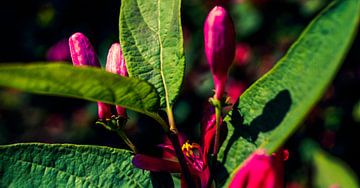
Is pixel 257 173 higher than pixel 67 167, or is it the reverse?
pixel 257 173

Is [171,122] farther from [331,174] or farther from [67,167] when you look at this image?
[331,174]

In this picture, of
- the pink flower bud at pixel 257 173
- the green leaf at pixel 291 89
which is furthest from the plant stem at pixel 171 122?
the pink flower bud at pixel 257 173

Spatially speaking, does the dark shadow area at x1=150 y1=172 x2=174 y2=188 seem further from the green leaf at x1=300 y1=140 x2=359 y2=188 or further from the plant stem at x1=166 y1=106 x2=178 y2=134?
the green leaf at x1=300 y1=140 x2=359 y2=188

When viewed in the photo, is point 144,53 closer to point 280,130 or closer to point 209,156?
point 209,156

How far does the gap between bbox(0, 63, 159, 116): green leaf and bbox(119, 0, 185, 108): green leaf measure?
0.16m

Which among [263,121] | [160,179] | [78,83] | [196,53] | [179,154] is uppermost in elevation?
[78,83]

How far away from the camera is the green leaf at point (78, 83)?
3.66 feet

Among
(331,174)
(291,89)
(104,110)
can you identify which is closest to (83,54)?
(104,110)

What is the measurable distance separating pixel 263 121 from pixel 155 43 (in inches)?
14.4

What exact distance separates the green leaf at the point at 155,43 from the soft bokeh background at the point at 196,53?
2706 mm

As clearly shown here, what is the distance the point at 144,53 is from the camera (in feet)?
5.26

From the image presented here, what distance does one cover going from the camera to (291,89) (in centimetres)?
128

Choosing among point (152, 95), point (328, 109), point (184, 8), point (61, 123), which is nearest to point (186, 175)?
point (152, 95)

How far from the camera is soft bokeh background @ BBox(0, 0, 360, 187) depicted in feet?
14.4
